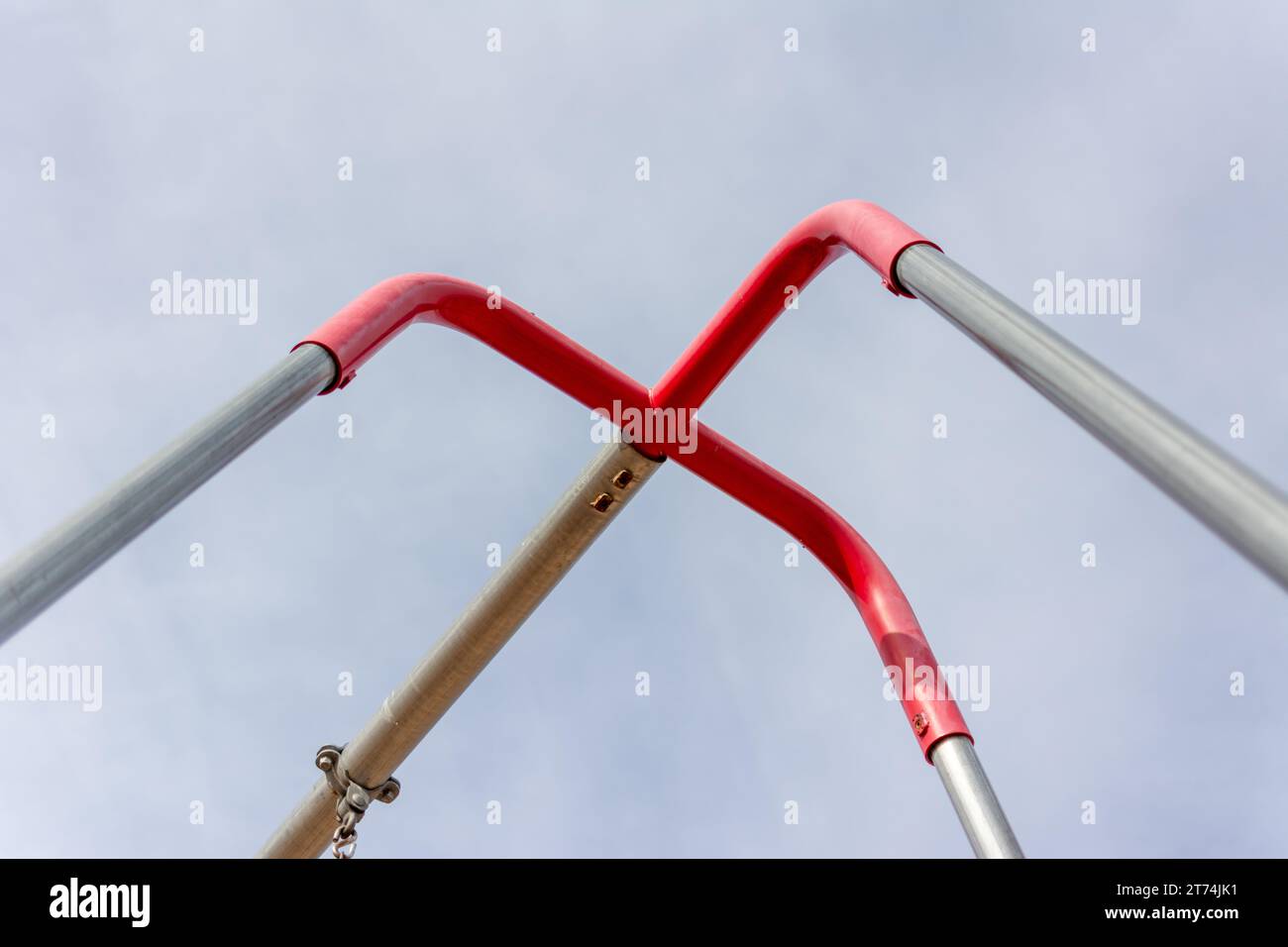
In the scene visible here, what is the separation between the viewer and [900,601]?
14664 millimetres

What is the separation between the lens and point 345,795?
14227 millimetres

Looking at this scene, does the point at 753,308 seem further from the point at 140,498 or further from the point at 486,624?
the point at 140,498

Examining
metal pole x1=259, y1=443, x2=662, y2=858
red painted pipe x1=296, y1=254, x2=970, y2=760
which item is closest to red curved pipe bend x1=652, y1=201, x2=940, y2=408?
red painted pipe x1=296, y1=254, x2=970, y2=760

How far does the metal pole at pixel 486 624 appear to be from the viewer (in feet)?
45.7

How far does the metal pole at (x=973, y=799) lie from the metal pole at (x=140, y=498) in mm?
6813

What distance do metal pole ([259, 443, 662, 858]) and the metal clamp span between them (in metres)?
0.07

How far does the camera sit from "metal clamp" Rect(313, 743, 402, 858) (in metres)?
14.2

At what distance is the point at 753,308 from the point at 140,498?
30.2 feet

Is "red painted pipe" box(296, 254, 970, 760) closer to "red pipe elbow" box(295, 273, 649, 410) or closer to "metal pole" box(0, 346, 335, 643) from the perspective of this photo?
"red pipe elbow" box(295, 273, 649, 410)

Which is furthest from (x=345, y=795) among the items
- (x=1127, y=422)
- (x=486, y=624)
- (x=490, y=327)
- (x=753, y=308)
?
(x=1127, y=422)

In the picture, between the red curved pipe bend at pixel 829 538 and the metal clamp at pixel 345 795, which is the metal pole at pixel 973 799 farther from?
the metal clamp at pixel 345 795
